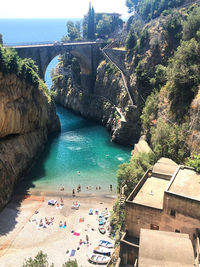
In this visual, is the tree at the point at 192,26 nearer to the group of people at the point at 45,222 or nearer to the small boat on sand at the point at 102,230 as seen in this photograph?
the small boat on sand at the point at 102,230

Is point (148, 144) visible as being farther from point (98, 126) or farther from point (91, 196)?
point (98, 126)

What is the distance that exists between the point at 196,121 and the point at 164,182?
47.0 feet

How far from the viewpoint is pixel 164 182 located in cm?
2816

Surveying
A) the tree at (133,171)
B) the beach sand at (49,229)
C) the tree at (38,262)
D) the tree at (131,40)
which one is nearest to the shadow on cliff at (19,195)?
the beach sand at (49,229)

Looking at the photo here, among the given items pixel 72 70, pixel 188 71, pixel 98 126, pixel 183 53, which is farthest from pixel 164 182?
pixel 72 70

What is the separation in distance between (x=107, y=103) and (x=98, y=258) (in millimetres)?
52784

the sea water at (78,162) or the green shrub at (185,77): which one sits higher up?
the green shrub at (185,77)

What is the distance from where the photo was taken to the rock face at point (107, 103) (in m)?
65.1

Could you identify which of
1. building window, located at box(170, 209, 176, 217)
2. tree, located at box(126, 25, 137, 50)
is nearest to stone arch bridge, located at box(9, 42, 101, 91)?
tree, located at box(126, 25, 137, 50)

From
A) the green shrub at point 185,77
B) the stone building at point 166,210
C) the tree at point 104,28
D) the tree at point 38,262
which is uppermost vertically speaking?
the tree at point 104,28

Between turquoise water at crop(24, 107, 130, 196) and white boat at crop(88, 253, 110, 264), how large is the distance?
15612mm

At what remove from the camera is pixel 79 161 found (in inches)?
2221

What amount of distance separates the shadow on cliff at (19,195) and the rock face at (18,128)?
999mm

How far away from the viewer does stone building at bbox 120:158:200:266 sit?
864 inches
